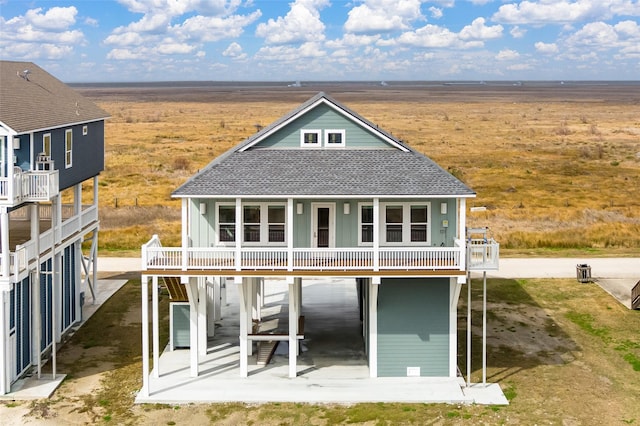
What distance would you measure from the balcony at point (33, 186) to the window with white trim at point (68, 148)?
139 inches

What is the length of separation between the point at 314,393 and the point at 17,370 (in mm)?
9616

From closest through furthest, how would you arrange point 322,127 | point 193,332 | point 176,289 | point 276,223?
point 193,332 < point 276,223 < point 322,127 < point 176,289

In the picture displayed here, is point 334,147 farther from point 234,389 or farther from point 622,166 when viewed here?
point 622,166

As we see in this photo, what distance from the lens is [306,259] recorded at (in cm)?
2530

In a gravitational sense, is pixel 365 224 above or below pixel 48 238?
above

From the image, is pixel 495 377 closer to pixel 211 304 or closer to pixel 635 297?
pixel 211 304

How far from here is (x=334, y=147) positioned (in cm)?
2738

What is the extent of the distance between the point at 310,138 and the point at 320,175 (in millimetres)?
2121

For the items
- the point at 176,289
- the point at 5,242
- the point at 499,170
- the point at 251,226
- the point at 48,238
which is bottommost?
the point at 176,289

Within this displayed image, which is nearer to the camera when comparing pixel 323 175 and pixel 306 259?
pixel 306 259

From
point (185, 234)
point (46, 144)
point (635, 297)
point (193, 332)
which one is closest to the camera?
point (185, 234)

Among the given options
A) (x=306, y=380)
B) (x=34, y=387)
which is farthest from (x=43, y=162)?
(x=306, y=380)

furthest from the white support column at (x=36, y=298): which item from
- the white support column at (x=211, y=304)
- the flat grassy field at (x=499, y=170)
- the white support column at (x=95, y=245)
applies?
the flat grassy field at (x=499, y=170)

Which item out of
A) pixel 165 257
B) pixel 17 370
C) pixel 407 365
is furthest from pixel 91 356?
pixel 407 365
